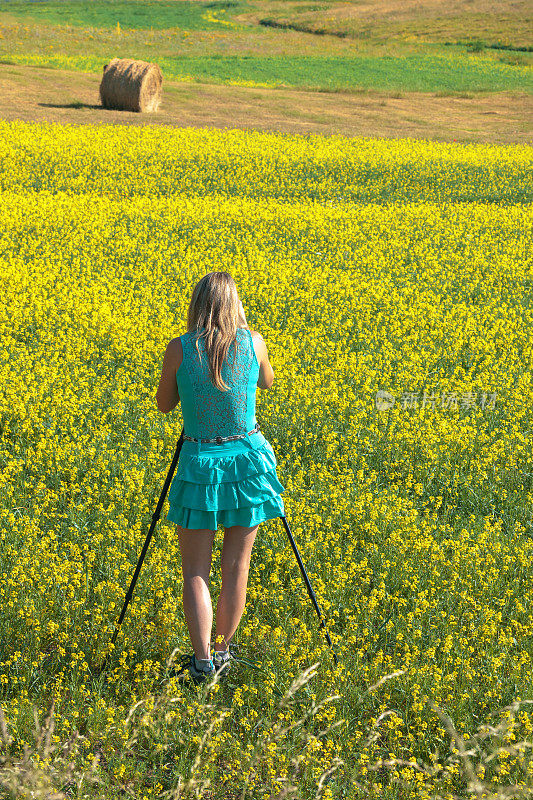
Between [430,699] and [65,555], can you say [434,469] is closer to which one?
[430,699]

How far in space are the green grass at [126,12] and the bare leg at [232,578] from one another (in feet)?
226

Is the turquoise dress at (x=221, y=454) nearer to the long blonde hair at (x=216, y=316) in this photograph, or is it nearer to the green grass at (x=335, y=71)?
the long blonde hair at (x=216, y=316)

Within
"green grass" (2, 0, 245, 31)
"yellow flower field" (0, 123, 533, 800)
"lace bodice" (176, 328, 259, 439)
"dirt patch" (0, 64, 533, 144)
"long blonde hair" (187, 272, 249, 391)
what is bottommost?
"yellow flower field" (0, 123, 533, 800)

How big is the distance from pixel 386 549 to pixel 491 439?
227 centimetres

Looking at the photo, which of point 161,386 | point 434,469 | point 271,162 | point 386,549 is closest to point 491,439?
point 434,469

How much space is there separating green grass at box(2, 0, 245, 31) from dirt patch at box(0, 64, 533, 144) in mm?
34078

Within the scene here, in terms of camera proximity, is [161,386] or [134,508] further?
[134,508]

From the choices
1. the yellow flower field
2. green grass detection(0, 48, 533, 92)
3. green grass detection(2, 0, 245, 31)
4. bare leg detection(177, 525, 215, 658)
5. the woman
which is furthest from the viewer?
green grass detection(2, 0, 245, 31)

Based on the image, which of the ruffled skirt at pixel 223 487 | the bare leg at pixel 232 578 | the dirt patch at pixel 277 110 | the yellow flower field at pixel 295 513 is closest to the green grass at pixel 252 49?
the dirt patch at pixel 277 110

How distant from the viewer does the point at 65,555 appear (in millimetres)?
5152

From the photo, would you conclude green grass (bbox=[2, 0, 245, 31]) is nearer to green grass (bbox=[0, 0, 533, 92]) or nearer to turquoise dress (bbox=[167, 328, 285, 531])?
green grass (bbox=[0, 0, 533, 92])

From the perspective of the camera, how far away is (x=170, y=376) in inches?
163

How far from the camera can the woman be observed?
3.95m

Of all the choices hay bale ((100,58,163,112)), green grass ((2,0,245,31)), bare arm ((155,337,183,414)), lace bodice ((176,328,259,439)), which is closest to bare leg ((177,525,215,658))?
lace bodice ((176,328,259,439))
